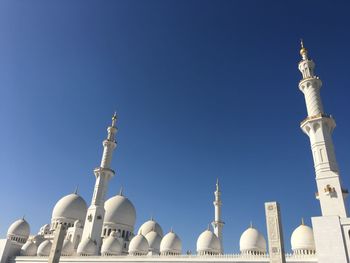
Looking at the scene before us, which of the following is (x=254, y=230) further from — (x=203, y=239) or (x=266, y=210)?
(x=266, y=210)

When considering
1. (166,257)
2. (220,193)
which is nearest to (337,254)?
(166,257)

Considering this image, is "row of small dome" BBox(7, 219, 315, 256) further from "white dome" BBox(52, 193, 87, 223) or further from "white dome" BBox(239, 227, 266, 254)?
"white dome" BBox(52, 193, 87, 223)

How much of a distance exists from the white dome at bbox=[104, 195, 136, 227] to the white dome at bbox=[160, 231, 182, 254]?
10.7 meters

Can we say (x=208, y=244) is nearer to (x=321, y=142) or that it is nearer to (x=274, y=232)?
(x=321, y=142)

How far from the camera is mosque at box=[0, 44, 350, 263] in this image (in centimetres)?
1902

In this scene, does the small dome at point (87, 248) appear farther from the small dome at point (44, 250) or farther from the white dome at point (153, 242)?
the white dome at point (153, 242)

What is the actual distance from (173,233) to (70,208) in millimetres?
18801

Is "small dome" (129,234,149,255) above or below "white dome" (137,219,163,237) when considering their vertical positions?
below

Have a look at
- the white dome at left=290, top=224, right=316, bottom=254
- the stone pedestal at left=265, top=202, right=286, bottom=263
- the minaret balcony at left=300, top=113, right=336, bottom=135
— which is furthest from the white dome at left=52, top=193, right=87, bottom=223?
the stone pedestal at left=265, top=202, right=286, bottom=263

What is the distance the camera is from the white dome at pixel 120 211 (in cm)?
4222

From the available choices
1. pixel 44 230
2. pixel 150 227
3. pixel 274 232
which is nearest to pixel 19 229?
pixel 44 230

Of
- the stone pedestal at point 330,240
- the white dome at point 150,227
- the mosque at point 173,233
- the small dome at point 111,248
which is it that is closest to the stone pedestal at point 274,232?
the mosque at point 173,233

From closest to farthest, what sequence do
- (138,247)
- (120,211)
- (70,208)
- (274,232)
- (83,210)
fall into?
(274,232)
(138,247)
(120,211)
(70,208)
(83,210)

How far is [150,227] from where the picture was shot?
146 ft
